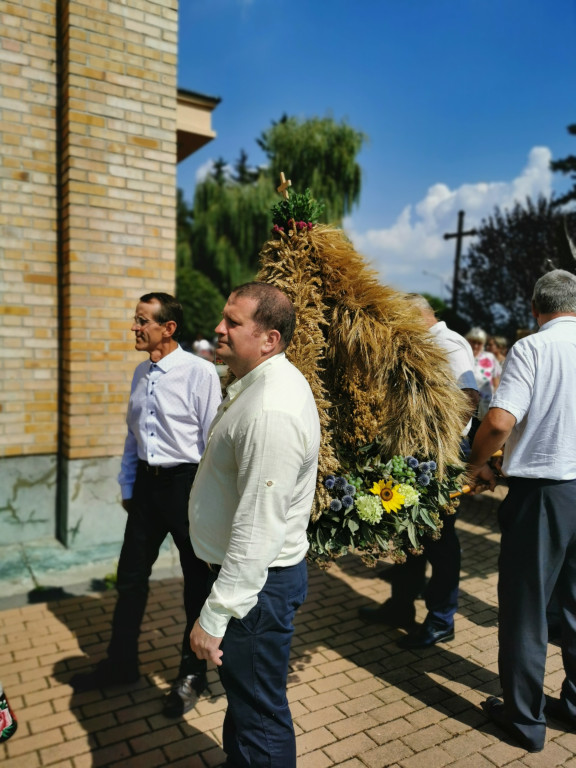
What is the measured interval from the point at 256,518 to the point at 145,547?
5.38ft

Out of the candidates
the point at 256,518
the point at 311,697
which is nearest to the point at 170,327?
the point at 256,518

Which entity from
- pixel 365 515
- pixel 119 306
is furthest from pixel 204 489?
pixel 119 306

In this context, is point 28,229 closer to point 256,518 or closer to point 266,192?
point 256,518

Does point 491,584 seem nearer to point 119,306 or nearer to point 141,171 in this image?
point 119,306

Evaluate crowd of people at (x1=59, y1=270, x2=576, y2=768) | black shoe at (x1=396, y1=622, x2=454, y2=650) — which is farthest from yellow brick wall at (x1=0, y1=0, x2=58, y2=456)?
black shoe at (x1=396, y1=622, x2=454, y2=650)

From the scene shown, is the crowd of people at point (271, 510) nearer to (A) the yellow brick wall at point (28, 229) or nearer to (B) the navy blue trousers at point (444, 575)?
(B) the navy blue trousers at point (444, 575)

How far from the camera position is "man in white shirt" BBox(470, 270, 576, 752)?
2.68 metres

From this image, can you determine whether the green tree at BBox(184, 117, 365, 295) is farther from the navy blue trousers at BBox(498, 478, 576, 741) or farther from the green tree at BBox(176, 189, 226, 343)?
the navy blue trousers at BBox(498, 478, 576, 741)

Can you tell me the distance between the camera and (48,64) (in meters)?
4.80

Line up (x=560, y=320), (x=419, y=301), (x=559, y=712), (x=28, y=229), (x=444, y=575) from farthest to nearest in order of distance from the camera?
(x=28, y=229), (x=444, y=575), (x=419, y=301), (x=559, y=712), (x=560, y=320)

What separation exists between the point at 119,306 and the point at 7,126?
66.2 inches

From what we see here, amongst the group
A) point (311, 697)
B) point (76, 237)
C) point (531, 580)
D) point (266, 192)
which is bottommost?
point (311, 697)

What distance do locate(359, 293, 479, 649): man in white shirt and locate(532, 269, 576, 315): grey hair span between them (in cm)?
67

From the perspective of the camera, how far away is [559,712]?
2.96 metres
